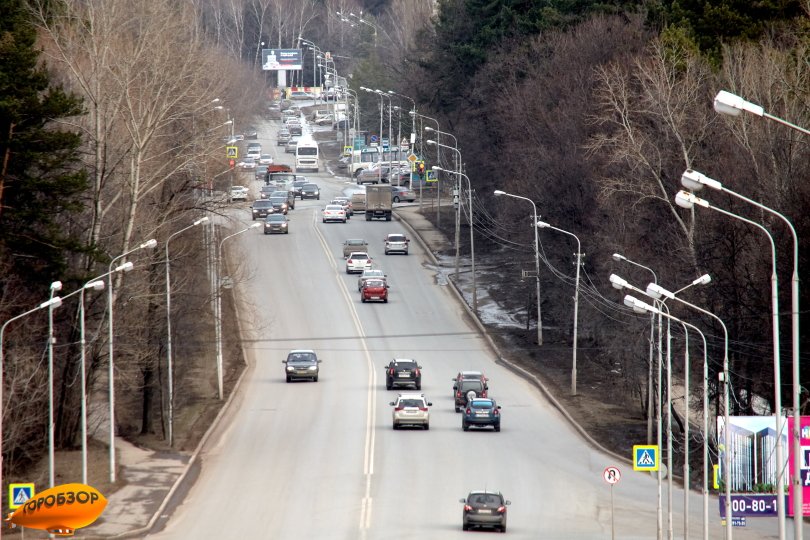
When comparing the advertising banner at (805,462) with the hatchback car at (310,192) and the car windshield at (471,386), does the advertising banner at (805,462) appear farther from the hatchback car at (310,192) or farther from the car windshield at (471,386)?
the hatchback car at (310,192)

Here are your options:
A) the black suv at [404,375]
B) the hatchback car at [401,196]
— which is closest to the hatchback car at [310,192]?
the hatchback car at [401,196]

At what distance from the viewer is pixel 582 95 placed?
2751 inches

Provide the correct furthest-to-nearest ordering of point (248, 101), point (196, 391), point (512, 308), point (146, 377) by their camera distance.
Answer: point (248, 101), point (512, 308), point (196, 391), point (146, 377)

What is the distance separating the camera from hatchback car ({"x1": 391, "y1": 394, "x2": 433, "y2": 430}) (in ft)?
158

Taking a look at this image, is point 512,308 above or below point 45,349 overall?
above

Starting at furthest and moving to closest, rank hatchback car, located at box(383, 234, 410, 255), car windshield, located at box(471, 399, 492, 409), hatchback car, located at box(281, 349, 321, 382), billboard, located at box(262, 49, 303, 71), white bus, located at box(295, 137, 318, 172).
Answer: billboard, located at box(262, 49, 303, 71), white bus, located at box(295, 137, 318, 172), hatchback car, located at box(383, 234, 410, 255), hatchback car, located at box(281, 349, 321, 382), car windshield, located at box(471, 399, 492, 409)

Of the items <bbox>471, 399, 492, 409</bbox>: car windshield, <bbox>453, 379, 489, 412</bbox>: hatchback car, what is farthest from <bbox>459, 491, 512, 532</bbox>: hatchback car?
<bbox>453, 379, 489, 412</bbox>: hatchback car

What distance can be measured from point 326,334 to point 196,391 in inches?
429

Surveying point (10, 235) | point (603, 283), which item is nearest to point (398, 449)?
point (10, 235)

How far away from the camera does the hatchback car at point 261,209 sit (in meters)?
94.8

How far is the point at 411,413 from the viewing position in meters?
48.0

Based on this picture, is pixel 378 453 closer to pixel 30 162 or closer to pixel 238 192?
pixel 30 162

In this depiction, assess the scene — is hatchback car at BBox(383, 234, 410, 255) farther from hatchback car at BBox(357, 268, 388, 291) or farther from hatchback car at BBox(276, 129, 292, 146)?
hatchback car at BBox(276, 129, 292, 146)

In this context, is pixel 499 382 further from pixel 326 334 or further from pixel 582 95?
pixel 582 95
